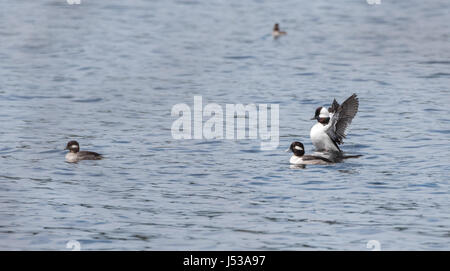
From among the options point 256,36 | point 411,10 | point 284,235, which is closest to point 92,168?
point 284,235

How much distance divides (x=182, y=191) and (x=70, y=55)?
17531 millimetres

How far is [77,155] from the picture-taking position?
18.4 m

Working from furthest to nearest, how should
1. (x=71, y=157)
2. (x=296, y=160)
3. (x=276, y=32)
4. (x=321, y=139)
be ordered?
(x=276, y=32) < (x=321, y=139) < (x=71, y=157) < (x=296, y=160)

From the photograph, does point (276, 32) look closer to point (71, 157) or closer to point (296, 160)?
point (296, 160)

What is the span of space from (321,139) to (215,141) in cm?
238

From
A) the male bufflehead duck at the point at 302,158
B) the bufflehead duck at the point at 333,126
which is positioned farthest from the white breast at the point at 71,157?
the bufflehead duck at the point at 333,126

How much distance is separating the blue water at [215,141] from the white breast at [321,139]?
517mm

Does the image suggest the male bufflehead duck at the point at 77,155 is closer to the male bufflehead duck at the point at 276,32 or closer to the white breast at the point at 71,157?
the white breast at the point at 71,157

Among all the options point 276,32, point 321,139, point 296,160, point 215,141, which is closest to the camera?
point 296,160

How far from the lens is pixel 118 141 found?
2050 centimetres

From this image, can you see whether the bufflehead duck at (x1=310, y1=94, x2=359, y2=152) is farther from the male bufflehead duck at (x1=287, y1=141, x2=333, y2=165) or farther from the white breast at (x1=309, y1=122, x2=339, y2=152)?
the male bufflehead duck at (x1=287, y1=141, x2=333, y2=165)

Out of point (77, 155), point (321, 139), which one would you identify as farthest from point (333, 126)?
point (77, 155)
